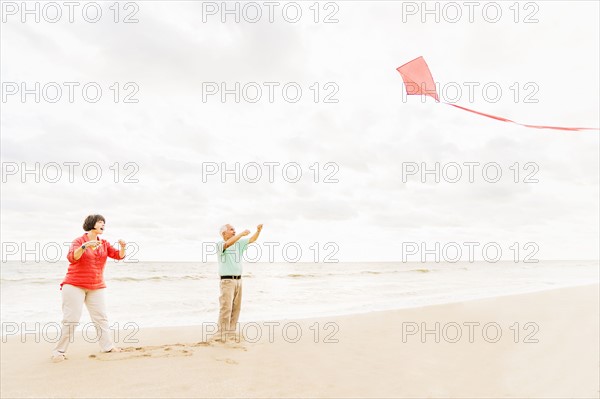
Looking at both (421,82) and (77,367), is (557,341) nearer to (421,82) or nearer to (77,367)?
(421,82)

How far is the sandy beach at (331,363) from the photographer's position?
17.0 ft

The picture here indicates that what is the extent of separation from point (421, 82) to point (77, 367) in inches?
220

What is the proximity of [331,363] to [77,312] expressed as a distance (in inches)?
147

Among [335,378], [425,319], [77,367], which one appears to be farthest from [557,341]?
[77,367]

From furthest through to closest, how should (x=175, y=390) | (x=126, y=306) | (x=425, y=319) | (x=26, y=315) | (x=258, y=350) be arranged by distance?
(x=126, y=306) → (x=26, y=315) → (x=425, y=319) → (x=258, y=350) → (x=175, y=390)

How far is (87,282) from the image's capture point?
20.3 ft

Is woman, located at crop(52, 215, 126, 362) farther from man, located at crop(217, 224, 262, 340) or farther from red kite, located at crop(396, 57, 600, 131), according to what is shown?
red kite, located at crop(396, 57, 600, 131)

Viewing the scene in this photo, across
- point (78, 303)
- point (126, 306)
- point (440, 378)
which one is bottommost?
point (126, 306)

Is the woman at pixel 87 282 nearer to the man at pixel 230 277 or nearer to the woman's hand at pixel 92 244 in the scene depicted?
the woman's hand at pixel 92 244

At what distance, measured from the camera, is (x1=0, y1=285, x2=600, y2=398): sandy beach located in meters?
→ 5.20

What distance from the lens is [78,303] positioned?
6082 mm

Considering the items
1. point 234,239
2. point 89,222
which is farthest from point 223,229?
point 89,222

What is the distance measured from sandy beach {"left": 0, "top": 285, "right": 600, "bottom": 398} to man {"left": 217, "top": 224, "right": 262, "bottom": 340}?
44 centimetres

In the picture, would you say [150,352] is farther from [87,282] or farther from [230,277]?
[230,277]
